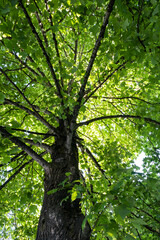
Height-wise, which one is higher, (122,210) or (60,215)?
(60,215)

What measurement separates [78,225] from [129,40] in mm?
2160

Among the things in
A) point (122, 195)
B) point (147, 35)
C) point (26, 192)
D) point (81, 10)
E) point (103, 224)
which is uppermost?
point (81, 10)

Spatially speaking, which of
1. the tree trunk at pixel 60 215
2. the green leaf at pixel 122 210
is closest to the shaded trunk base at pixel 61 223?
the tree trunk at pixel 60 215

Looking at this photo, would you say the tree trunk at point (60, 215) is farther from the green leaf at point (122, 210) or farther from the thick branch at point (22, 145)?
the green leaf at point (122, 210)

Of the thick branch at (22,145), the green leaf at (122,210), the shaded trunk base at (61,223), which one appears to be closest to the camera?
the green leaf at (122,210)

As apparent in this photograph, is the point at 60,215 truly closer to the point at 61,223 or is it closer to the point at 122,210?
the point at 61,223

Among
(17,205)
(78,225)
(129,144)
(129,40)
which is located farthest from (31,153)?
(129,144)

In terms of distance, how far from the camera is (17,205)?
3.99 meters

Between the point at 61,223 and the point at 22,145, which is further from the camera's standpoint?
the point at 22,145

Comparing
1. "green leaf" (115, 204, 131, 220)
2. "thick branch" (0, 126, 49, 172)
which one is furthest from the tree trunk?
"green leaf" (115, 204, 131, 220)

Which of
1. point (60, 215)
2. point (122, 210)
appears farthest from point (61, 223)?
point (122, 210)

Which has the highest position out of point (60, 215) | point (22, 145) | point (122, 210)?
point (22, 145)

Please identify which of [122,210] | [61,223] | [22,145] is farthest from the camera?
[22,145]

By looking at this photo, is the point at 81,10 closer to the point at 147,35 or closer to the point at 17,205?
the point at 147,35
